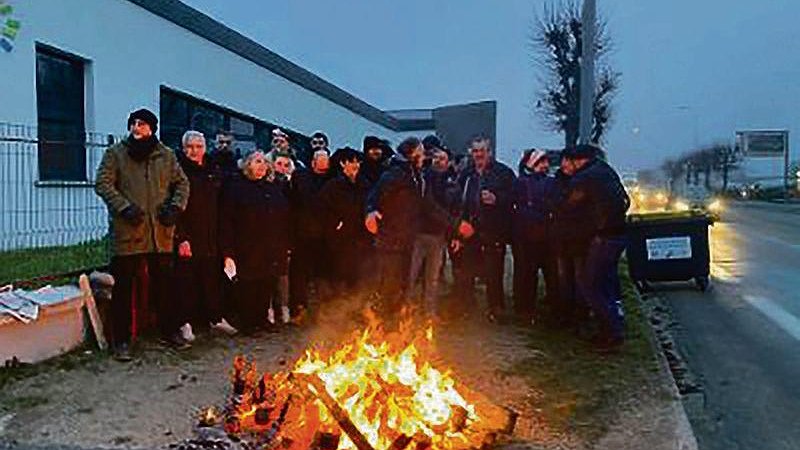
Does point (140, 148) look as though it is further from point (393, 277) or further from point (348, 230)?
point (393, 277)

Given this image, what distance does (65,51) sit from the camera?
49.8ft

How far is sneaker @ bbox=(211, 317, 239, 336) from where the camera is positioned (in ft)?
27.4

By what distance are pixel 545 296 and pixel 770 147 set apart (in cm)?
9809

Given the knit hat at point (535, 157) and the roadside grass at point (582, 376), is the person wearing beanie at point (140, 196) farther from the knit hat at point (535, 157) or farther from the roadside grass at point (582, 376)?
the knit hat at point (535, 157)

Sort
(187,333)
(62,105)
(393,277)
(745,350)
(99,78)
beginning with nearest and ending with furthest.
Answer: (187,333), (393,277), (745,350), (62,105), (99,78)

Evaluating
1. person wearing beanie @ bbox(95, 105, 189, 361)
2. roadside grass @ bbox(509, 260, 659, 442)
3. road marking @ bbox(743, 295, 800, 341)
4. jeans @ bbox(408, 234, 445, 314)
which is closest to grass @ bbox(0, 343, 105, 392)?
person wearing beanie @ bbox(95, 105, 189, 361)

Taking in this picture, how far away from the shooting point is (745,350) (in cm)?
885

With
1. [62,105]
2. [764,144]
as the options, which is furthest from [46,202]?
[764,144]

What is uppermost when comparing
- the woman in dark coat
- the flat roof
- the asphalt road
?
the flat roof

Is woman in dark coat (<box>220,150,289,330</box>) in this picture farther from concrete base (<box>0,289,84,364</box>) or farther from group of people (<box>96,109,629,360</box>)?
concrete base (<box>0,289,84,364</box>)

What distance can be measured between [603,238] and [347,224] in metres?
2.51

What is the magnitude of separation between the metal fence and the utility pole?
6335 millimetres

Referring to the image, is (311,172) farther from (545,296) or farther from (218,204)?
(545,296)

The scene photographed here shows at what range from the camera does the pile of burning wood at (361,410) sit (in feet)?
15.6
